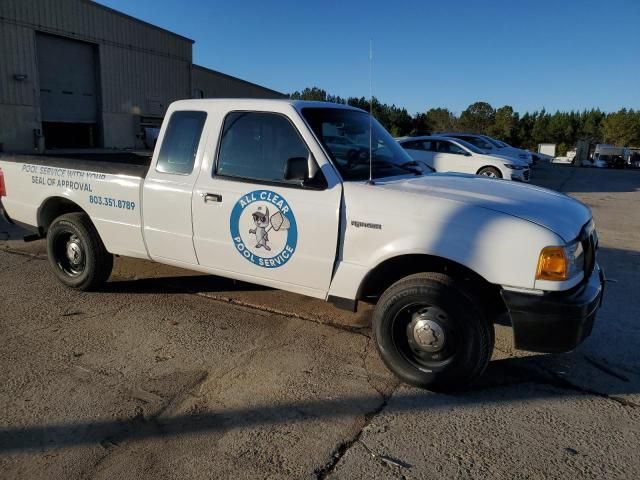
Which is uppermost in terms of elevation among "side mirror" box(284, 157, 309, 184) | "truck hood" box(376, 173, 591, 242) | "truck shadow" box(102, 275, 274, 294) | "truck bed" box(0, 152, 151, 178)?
"side mirror" box(284, 157, 309, 184)

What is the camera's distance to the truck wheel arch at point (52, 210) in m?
5.23

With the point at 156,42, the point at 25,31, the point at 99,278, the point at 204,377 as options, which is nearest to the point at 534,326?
the point at 204,377

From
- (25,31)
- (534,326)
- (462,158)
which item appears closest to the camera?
(534,326)

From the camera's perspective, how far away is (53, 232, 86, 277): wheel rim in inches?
201

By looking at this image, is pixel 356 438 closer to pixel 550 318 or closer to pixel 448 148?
pixel 550 318

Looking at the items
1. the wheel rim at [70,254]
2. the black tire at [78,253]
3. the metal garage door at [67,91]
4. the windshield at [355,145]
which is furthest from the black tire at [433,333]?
the metal garage door at [67,91]

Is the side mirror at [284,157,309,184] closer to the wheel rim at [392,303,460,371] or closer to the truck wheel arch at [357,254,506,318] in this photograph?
the truck wheel arch at [357,254,506,318]

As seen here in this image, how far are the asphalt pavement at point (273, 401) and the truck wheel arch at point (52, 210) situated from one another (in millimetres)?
872

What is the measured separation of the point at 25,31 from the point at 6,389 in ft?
68.4

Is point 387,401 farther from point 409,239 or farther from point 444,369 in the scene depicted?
point 409,239

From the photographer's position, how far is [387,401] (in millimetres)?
3203

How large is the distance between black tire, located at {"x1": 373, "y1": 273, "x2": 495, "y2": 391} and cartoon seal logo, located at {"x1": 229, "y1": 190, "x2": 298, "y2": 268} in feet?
2.82

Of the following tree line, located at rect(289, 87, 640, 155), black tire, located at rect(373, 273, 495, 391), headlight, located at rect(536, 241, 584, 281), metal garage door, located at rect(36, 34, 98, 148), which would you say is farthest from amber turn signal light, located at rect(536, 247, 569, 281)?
tree line, located at rect(289, 87, 640, 155)

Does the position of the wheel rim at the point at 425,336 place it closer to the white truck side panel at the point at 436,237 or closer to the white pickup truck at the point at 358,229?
the white pickup truck at the point at 358,229
